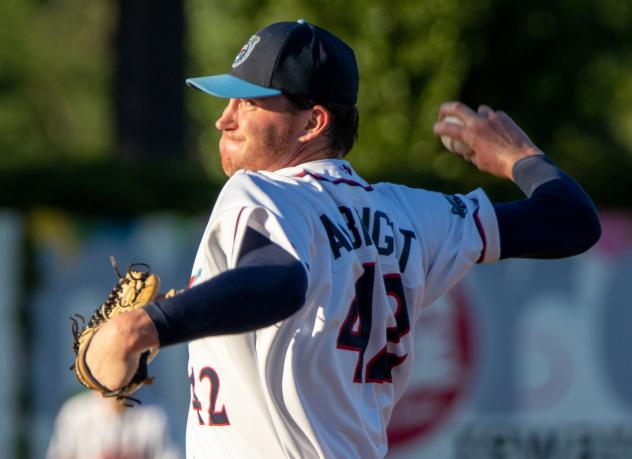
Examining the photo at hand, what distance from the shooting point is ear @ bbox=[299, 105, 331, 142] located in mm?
3285

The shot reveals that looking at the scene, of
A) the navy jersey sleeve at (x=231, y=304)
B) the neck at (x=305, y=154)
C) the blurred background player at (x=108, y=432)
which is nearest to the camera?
the navy jersey sleeve at (x=231, y=304)

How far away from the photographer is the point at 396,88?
Result: 1302cm

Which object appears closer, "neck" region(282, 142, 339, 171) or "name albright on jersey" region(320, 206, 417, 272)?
"name albright on jersey" region(320, 206, 417, 272)

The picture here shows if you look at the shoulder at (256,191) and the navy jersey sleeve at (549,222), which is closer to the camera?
the shoulder at (256,191)

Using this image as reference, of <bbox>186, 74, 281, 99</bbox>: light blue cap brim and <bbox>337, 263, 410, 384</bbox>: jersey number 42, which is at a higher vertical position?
<bbox>186, 74, 281, 99</bbox>: light blue cap brim

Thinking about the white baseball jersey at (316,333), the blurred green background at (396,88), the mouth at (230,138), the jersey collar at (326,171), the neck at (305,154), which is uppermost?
the blurred green background at (396,88)

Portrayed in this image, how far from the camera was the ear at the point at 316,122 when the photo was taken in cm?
329

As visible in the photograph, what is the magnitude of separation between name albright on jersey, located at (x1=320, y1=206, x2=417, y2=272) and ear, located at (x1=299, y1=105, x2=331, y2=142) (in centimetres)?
22

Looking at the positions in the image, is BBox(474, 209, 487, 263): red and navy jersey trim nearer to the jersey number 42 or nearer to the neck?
the jersey number 42

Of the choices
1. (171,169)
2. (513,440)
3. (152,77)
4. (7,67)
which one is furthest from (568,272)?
(7,67)

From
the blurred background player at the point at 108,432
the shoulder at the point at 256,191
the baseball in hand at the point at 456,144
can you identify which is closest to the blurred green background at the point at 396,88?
the blurred background player at the point at 108,432

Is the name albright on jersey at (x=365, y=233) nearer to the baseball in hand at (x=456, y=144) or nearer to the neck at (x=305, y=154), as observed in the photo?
the neck at (x=305, y=154)

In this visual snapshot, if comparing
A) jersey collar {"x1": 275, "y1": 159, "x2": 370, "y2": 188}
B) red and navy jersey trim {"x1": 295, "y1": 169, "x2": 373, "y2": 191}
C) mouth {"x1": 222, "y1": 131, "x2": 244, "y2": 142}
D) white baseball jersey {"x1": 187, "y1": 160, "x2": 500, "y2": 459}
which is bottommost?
white baseball jersey {"x1": 187, "y1": 160, "x2": 500, "y2": 459}

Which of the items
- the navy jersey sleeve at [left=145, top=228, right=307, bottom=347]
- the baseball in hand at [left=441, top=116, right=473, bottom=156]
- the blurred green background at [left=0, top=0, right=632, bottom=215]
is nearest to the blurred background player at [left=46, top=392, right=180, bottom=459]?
the blurred green background at [left=0, top=0, right=632, bottom=215]
